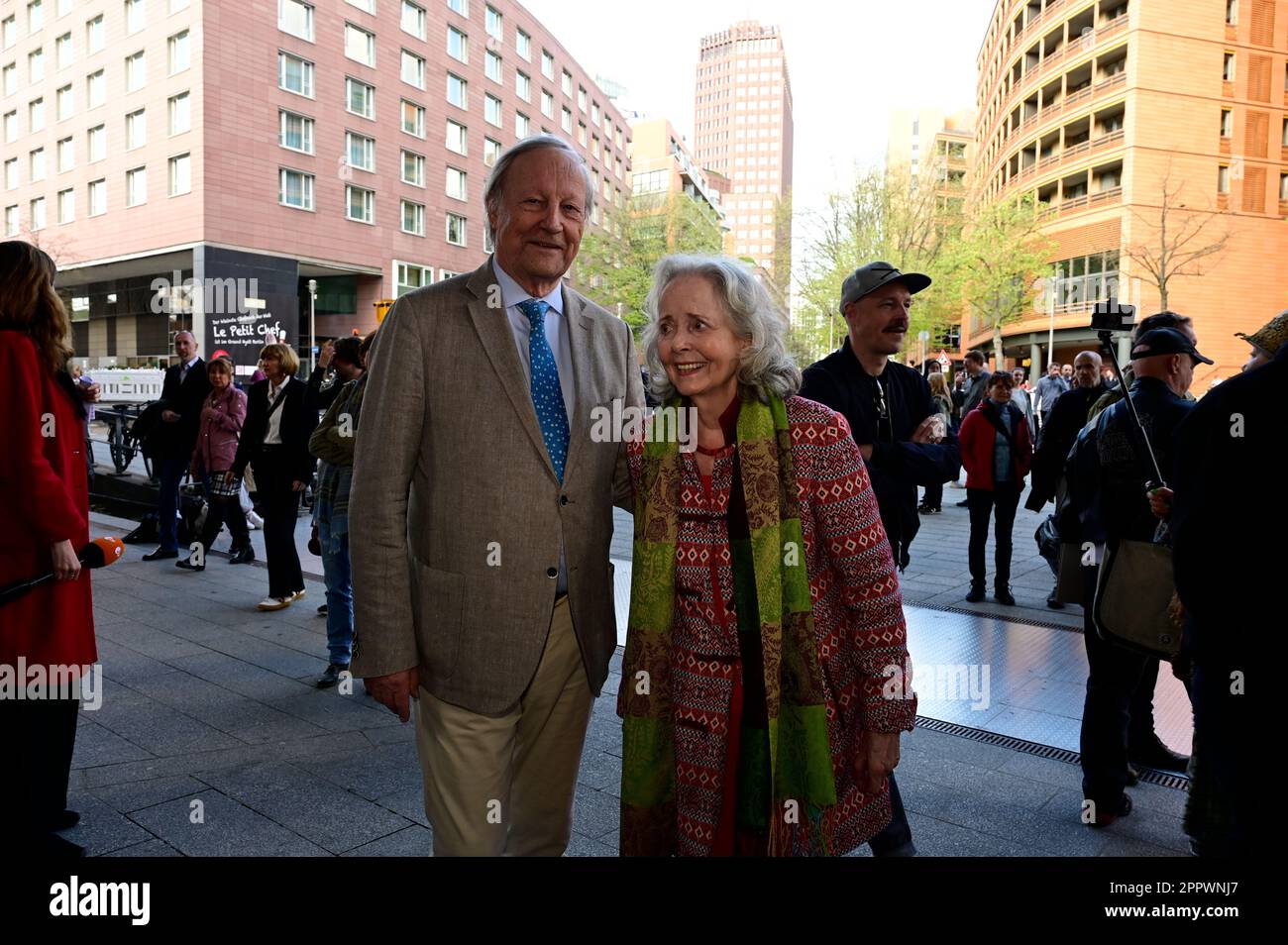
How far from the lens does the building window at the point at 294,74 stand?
3294cm

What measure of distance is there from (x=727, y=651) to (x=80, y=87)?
45.7 metres

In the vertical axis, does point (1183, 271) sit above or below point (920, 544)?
above

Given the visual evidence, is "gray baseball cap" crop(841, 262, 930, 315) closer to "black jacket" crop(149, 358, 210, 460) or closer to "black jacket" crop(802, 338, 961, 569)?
"black jacket" crop(802, 338, 961, 569)

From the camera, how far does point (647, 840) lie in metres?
2.07

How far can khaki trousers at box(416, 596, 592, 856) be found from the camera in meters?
2.10

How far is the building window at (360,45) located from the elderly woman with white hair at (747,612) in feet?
132

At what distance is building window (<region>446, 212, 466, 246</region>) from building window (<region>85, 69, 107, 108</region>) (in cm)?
1531

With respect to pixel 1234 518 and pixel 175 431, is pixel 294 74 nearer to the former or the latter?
pixel 175 431

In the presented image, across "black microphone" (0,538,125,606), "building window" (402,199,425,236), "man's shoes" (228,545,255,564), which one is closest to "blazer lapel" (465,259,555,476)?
"black microphone" (0,538,125,606)

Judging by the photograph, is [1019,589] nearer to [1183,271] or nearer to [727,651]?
[727,651]

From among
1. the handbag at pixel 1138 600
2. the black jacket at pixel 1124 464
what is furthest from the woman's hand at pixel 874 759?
the black jacket at pixel 1124 464

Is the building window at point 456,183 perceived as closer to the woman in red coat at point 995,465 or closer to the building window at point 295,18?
the building window at point 295,18

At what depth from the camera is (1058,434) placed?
638 cm
